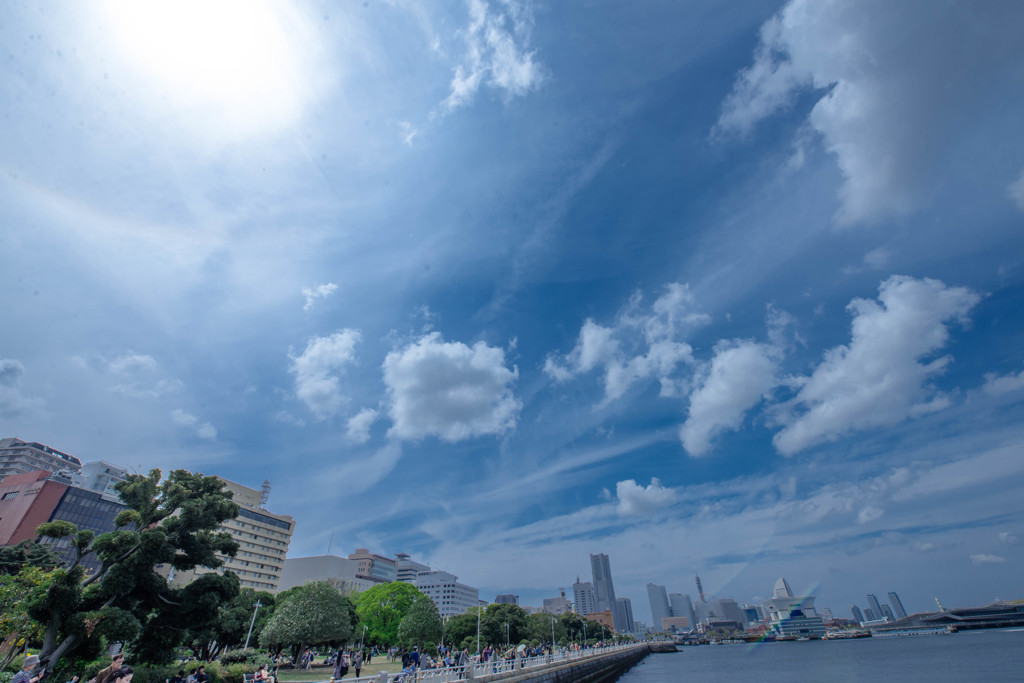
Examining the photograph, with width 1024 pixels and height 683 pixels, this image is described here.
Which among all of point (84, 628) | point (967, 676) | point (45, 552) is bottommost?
point (967, 676)

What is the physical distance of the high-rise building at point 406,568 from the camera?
573 ft

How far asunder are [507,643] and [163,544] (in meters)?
55.1

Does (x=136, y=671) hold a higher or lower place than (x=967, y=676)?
higher

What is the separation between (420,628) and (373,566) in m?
117

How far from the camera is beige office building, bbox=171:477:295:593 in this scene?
87.0 meters

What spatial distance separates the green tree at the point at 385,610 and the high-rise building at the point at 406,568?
118978 millimetres

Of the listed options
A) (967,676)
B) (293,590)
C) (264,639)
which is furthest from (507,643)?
(967,676)

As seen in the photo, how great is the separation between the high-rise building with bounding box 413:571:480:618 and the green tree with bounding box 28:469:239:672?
511ft

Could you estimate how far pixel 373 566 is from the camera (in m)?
149

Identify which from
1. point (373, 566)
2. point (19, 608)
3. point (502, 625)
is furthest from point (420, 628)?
point (373, 566)

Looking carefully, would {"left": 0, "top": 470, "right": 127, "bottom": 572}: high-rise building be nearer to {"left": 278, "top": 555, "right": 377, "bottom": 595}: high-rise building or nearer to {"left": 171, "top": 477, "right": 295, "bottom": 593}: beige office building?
{"left": 171, "top": 477, "right": 295, "bottom": 593}: beige office building

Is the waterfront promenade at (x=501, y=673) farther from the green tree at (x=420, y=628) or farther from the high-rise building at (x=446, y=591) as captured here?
the high-rise building at (x=446, y=591)

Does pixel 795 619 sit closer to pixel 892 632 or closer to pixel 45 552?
pixel 892 632

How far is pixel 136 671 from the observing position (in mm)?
18094
